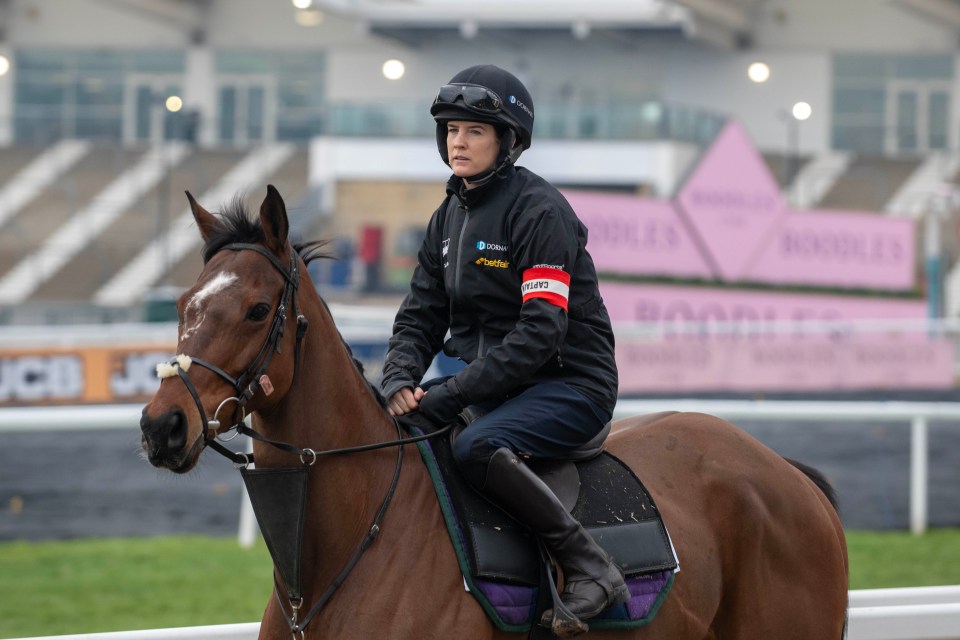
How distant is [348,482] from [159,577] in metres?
4.14

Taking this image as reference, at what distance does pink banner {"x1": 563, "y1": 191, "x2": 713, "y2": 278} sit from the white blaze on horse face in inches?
670

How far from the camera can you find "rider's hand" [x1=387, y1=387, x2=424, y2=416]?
12.1 feet

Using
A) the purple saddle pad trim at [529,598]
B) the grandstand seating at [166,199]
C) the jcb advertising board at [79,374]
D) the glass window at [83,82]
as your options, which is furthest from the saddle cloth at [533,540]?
the glass window at [83,82]

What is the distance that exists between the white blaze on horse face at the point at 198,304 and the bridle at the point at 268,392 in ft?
0.31

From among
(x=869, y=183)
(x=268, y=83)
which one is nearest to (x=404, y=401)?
(x=869, y=183)

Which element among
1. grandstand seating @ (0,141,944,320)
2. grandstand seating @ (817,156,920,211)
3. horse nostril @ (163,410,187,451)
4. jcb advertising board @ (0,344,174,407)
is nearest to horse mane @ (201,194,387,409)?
horse nostril @ (163,410,187,451)

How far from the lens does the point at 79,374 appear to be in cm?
1532

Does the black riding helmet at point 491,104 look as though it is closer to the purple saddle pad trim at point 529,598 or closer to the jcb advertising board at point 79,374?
the purple saddle pad trim at point 529,598

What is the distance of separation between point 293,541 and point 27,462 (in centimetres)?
992

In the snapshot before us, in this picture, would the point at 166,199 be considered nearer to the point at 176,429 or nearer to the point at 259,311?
the point at 259,311

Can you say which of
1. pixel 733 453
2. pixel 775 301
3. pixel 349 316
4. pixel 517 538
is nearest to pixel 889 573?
pixel 733 453

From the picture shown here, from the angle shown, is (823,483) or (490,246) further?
(823,483)

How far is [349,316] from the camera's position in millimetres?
13938

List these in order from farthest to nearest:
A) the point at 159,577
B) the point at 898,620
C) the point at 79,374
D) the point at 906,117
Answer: the point at 906,117 → the point at 79,374 → the point at 159,577 → the point at 898,620
